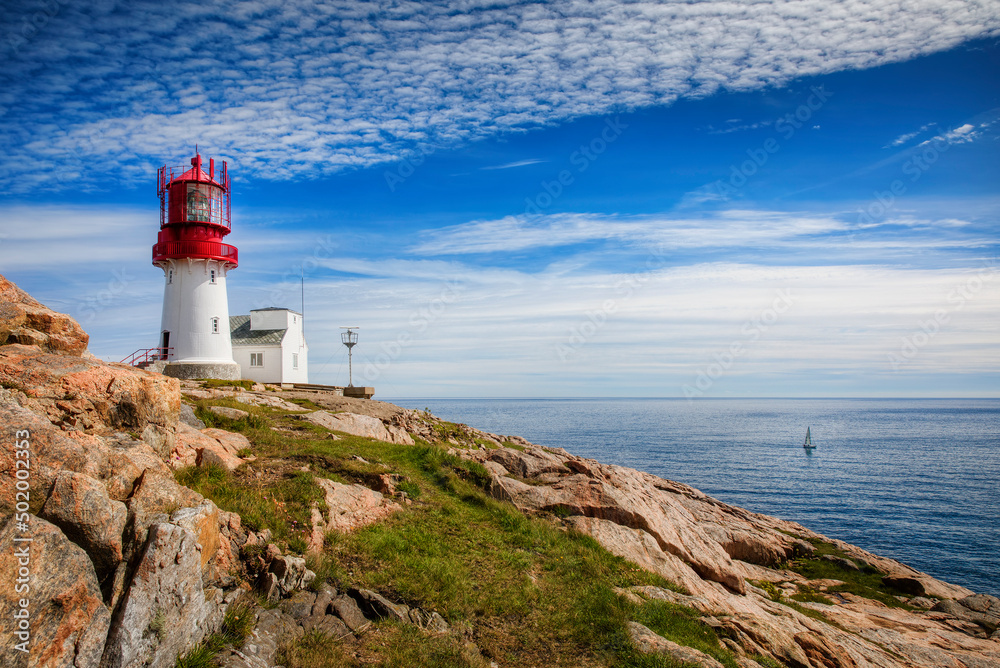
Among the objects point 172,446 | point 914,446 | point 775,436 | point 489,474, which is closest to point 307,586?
point 172,446

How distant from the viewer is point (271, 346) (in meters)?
40.8

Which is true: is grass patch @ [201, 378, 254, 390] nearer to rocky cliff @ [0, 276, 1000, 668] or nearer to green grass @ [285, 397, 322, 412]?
green grass @ [285, 397, 322, 412]

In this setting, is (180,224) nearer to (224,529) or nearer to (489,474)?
(489,474)

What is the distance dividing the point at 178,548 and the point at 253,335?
3747 centimetres

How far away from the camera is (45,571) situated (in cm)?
631

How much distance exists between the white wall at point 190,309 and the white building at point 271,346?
703 centimetres

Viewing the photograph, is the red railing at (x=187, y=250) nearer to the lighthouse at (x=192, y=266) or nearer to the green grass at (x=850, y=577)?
the lighthouse at (x=192, y=266)

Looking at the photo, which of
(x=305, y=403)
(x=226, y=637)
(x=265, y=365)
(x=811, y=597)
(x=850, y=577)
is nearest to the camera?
(x=226, y=637)

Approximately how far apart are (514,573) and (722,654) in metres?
4.56

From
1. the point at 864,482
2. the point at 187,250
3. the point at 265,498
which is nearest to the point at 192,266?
the point at 187,250

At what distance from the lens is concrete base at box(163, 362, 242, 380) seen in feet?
106

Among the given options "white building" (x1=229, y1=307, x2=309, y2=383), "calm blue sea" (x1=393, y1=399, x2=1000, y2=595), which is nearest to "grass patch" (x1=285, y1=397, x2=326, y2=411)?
"white building" (x1=229, y1=307, x2=309, y2=383)

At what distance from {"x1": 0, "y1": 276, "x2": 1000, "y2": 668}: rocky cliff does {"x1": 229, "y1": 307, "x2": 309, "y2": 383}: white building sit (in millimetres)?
22939

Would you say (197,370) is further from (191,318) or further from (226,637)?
(226,637)
